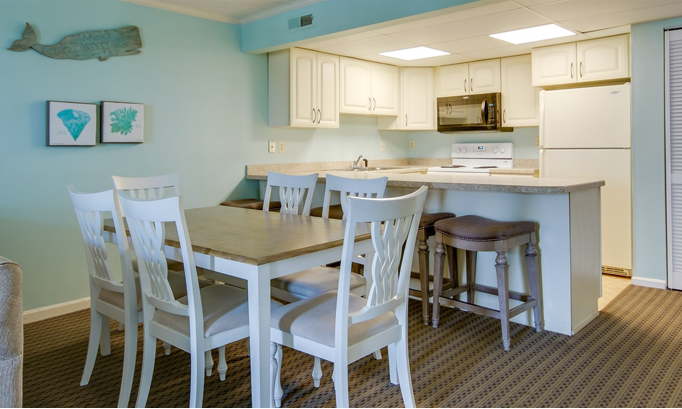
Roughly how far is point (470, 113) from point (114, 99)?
3425 mm

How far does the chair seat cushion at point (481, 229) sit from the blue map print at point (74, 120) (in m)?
2.42

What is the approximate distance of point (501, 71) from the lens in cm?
514

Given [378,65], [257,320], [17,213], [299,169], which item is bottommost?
[257,320]

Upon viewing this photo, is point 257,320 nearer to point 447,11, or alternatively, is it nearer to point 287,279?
point 287,279

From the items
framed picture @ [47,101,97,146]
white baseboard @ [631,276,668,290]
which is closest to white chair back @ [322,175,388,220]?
framed picture @ [47,101,97,146]

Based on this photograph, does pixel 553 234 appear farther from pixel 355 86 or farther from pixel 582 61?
pixel 355 86

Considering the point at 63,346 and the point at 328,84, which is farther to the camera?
the point at 328,84

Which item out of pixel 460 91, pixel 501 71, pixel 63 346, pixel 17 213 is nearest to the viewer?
pixel 63 346

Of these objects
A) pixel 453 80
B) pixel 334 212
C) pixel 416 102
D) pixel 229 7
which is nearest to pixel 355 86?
pixel 416 102

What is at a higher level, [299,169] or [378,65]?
[378,65]

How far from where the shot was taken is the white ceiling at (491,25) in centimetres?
336

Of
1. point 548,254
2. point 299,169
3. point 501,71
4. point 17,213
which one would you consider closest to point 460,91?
point 501,71

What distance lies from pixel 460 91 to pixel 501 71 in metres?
0.49

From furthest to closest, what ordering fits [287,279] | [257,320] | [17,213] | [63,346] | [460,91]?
1. [460,91]
2. [17,213]
3. [63,346]
4. [287,279]
5. [257,320]
